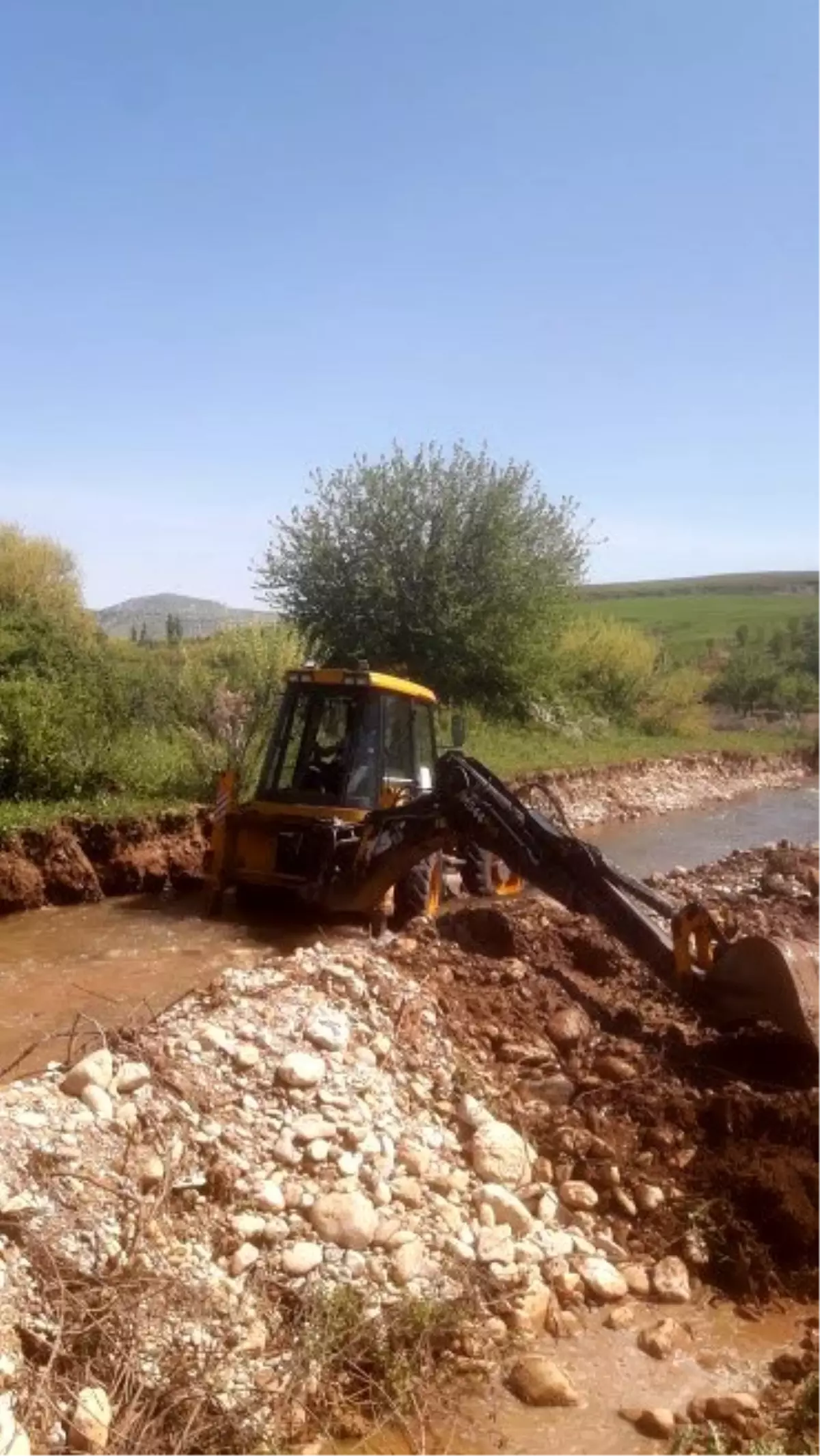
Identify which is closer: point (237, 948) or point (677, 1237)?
point (677, 1237)

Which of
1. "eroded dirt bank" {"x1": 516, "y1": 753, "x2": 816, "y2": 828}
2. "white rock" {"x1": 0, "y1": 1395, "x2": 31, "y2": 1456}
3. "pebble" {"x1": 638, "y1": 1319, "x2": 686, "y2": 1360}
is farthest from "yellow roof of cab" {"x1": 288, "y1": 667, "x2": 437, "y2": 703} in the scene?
"eroded dirt bank" {"x1": 516, "y1": 753, "x2": 816, "y2": 828}

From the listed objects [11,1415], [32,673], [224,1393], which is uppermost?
[32,673]

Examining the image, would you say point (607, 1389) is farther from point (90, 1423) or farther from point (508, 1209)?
point (90, 1423)

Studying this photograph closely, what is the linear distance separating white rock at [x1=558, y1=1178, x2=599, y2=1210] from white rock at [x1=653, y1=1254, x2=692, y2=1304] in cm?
44

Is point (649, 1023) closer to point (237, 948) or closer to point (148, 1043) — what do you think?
point (148, 1043)

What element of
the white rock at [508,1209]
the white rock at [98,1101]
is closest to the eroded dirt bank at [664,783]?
the white rock at [508,1209]

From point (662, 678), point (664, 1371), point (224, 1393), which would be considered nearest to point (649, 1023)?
point (664, 1371)

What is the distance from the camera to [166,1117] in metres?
5.43

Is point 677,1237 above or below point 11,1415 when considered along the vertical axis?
below

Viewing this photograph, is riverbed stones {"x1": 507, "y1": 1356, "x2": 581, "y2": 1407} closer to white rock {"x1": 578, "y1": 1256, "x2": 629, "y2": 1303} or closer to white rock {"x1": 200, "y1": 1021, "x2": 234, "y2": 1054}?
white rock {"x1": 578, "y1": 1256, "x2": 629, "y2": 1303}

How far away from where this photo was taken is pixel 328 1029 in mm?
6480

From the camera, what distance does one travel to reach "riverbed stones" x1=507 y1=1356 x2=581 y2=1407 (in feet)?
15.6

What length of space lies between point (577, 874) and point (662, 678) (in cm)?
3194

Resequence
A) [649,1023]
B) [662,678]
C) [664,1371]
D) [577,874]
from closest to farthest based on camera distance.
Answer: [664,1371] < [649,1023] < [577,874] < [662,678]
